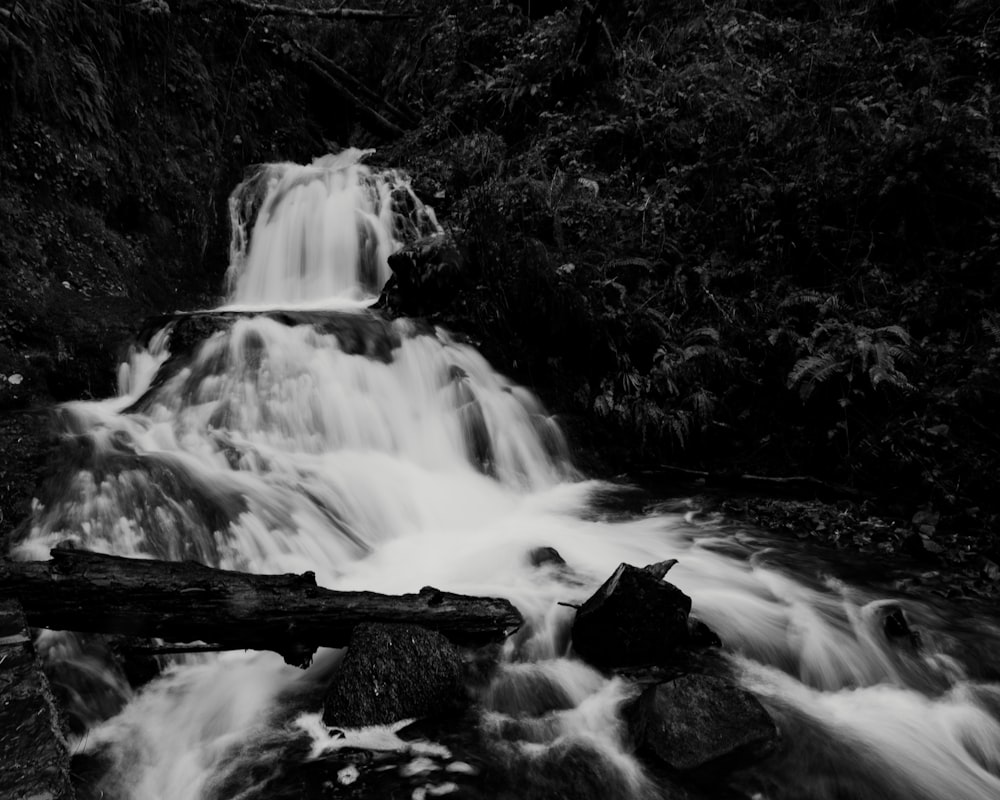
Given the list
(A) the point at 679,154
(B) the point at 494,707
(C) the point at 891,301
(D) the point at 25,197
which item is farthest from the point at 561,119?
(B) the point at 494,707

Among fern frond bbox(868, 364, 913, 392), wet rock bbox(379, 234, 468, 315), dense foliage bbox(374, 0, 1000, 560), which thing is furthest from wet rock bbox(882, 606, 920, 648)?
wet rock bbox(379, 234, 468, 315)

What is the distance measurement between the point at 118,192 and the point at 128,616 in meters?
7.92

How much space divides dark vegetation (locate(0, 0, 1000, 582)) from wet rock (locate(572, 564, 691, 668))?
119 inches

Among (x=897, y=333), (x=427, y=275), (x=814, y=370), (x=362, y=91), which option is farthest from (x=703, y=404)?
(x=362, y=91)

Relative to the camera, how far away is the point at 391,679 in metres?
3.52

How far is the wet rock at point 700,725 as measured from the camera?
3338 mm

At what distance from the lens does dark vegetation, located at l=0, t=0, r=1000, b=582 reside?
668 cm

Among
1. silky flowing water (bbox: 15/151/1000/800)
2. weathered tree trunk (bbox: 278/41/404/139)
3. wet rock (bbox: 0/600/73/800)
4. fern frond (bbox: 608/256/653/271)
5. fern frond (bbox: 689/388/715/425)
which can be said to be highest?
weathered tree trunk (bbox: 278/41/404/139)

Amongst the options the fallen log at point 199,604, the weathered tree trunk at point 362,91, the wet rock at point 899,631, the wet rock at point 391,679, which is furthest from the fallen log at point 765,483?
the weathered tree trunk at point 362,91

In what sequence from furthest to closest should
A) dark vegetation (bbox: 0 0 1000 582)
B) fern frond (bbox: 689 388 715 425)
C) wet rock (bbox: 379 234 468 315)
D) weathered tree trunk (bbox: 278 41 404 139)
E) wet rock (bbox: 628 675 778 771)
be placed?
1. weathered tree trunk (bbox: 278 41 404 139)
2. wet rock (bbox: 379 234 468 315)
3. fern frond (bbox: 689 388 715 425)
4. dark vegetation (bbox: 0 0 1000 582)
5. wet rock (bbox: 628 675 778 771)

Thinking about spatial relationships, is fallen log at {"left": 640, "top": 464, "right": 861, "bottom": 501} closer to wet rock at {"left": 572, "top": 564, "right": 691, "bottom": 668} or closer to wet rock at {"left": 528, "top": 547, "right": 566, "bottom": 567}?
wet rock at {"left": 528, "top": 547, "right": 566, "bottom": 567}

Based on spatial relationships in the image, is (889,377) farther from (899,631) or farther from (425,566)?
(425,566)

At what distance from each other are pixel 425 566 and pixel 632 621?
2086 mm

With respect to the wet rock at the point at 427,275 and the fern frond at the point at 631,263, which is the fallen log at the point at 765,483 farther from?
the wet rock at the point at 427,275
